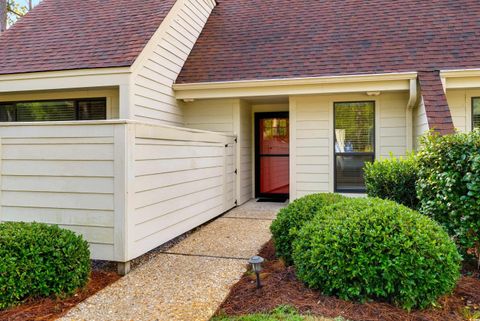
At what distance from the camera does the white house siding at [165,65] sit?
22.2 feet

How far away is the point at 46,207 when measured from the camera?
4344 mm

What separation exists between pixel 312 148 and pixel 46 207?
513 centimetres

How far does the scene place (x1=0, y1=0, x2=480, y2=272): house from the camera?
646 cm

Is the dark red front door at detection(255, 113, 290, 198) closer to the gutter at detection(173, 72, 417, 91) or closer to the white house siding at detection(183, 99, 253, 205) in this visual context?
the white house siding at detection(183, 99, 253, 205)

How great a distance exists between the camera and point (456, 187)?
3.81 meters

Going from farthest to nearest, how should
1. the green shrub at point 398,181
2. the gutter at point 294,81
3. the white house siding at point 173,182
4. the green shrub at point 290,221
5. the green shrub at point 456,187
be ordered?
1. the gutter at point 294,81
2. the green shrub at point 398,181
3. the white house siding at point 173,182
4. the green shrub at point 290,221
5. the green shrub at point 456,187

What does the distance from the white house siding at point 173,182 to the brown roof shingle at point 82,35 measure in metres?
1.98

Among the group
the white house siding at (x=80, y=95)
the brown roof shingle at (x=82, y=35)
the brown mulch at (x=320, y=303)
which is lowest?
the brown mulch at (x=320, y=303)

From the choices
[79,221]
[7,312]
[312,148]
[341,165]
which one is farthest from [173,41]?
[7,312]

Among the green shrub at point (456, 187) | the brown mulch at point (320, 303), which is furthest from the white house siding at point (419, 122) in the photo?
the brown mulch at point (320, 303)

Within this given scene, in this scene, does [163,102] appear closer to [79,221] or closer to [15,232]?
[79,221]

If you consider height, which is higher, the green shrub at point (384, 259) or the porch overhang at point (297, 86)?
the porch overhang at point (297, 86)

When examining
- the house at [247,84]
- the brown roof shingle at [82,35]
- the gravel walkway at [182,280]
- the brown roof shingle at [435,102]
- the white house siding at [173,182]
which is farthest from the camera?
the brown roof shingle at [82,35]

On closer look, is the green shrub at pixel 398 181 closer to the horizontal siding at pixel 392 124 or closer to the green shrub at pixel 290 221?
the green shrub at pixel 290 221
